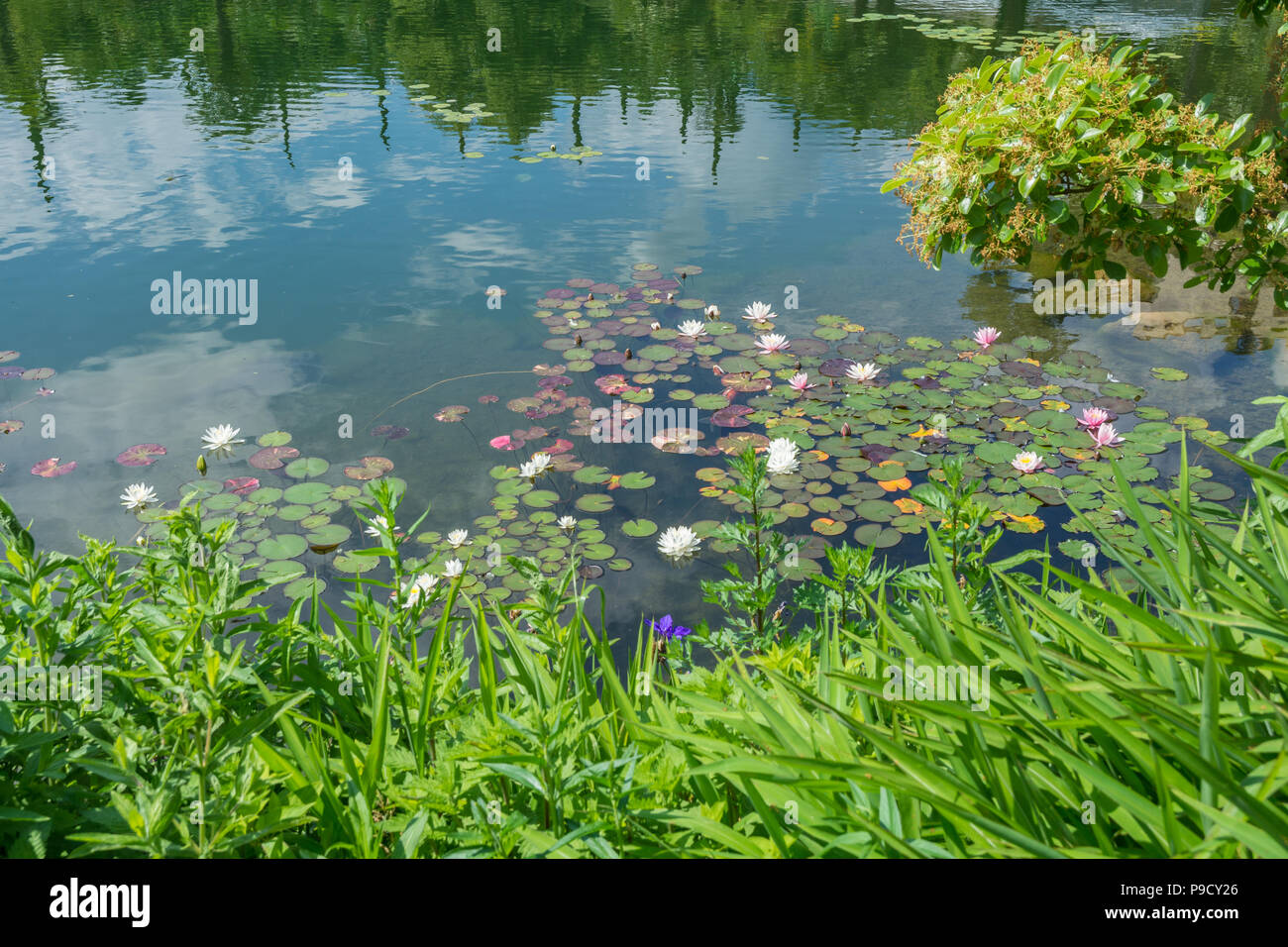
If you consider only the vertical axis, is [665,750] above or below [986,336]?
above

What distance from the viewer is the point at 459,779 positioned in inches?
51.3

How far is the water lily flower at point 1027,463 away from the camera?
363cm

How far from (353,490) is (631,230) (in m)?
3.73

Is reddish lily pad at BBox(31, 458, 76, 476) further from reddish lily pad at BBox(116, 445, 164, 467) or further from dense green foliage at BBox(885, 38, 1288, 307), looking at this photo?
dense green foliage at BBox(885, 38, 1288, 307)

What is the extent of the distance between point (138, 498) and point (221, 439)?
0.41 m

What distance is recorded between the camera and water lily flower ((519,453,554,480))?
3609 millimetres

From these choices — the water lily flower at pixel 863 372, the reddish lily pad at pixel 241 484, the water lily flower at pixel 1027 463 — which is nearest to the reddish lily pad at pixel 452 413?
the reddish lily pad at pixel 241 484

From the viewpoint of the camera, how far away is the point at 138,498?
340cm

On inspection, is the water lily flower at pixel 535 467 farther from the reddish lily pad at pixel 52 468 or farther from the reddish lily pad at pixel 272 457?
the reddish lily pad at pixel 52 468

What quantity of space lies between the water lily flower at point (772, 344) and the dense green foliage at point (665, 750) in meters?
3.08

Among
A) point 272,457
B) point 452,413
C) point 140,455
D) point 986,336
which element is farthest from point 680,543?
point 986,336

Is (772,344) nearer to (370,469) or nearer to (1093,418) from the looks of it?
(1093,418)

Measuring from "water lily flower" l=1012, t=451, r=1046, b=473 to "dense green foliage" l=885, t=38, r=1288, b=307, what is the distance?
0.98 metres

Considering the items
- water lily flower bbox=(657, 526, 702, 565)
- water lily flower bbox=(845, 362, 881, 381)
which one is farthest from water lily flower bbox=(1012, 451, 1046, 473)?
water lily flower bbox=(657, 526, 702, 565)
